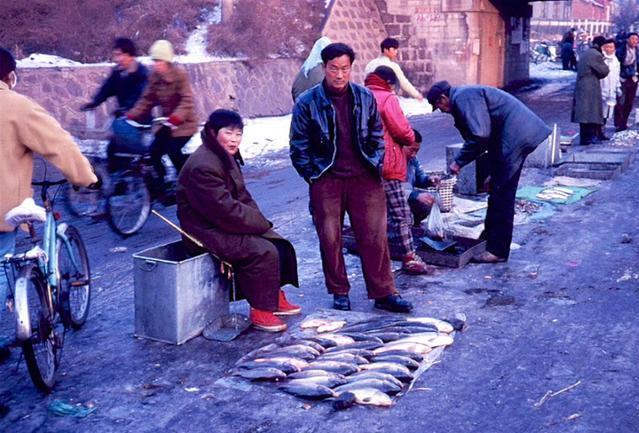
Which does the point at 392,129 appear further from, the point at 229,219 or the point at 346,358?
the point at 346,358

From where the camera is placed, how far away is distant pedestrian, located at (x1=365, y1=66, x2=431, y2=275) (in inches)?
268

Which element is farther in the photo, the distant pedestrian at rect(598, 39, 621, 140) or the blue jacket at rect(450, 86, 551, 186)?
the distant pedestrian at rect(598, 39, 621, 140)

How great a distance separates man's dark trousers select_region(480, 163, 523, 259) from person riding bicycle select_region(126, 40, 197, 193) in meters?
3.74

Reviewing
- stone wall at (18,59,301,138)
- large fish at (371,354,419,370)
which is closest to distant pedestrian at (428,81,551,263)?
large fish at (371,354,419,370)

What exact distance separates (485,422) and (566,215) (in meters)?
5.97

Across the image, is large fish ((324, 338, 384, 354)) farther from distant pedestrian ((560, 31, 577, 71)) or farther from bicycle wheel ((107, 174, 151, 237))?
distant pedestrian ((560, 31, 577, 71))

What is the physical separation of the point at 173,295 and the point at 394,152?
2497 mm

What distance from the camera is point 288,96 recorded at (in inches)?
862

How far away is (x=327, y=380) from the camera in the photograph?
4.84 meters

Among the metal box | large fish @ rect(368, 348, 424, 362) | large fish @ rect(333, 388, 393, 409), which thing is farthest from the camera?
the metal box

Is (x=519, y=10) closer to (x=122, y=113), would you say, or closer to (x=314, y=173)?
(x=122, y=113)

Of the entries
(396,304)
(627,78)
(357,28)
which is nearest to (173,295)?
(396,304)

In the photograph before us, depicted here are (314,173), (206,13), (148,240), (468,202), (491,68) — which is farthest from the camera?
(491,68)

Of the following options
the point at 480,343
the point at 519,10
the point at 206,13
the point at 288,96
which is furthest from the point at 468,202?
the point at 519,10
